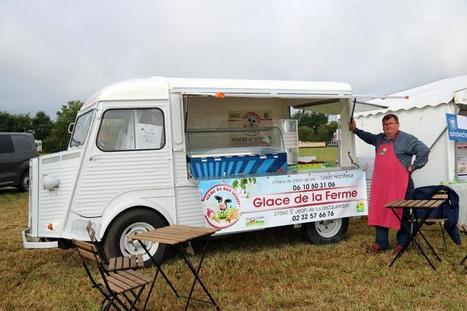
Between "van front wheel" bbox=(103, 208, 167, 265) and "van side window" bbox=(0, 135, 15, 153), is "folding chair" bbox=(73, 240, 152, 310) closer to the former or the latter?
"van front wheel" bbox=(103, 208, 167, 265)

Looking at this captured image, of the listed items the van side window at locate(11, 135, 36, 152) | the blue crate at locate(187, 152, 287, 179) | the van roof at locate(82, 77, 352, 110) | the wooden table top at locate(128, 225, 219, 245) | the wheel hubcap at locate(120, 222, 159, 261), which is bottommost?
the wheel hubcap at locate(120, 222, 159, 261)

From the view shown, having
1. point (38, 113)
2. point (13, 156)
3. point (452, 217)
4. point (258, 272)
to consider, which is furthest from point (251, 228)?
point (38, 113)

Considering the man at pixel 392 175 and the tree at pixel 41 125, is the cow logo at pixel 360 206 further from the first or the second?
the tree at pixel 41 125

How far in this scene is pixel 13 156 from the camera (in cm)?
1307

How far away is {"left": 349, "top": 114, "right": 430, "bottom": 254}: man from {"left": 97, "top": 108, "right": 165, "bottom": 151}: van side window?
2.75 metres

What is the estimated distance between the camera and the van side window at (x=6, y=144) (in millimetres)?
12992

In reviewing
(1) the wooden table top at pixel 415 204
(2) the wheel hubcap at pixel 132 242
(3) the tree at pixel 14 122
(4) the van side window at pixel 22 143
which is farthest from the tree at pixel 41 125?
(1) the wooden table top at pixel 415 204

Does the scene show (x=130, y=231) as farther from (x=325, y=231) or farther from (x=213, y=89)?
(x=325, y=231)

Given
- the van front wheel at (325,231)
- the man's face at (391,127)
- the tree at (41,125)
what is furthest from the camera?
the tree at (41,125)

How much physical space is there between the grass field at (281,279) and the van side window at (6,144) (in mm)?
7097

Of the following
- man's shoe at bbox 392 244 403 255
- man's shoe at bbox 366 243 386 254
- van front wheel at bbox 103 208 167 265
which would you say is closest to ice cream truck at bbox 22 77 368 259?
van front wheel at bbox 103 208 167 265

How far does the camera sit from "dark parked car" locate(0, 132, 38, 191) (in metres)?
12.9

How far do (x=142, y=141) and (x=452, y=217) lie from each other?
3936 millimetres

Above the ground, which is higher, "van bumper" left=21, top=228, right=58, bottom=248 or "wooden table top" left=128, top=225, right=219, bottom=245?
"wooden table top" left=128, top=225, right=219, bottom=245
